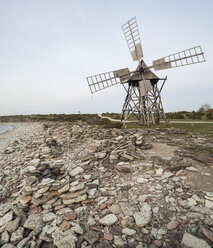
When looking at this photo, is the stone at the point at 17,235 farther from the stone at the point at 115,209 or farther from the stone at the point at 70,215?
the stone at the point at 115,209

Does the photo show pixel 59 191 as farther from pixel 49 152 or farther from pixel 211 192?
pixel 49 152

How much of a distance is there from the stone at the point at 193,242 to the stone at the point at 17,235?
3900 mm

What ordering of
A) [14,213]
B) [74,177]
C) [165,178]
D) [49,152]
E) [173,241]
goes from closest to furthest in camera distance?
[173,241]
[14,213]
[165,178]
[74,177]
[49,152]

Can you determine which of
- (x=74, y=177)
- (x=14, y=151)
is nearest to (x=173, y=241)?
(x=74, y=177)

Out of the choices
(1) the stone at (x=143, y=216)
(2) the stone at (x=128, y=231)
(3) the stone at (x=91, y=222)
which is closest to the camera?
(2) the stone at (x=128, y=231)

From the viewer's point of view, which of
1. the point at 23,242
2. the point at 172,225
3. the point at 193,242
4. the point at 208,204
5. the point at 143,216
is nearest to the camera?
the point at 193,242

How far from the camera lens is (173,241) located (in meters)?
2.91

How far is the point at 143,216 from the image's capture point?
141 inches

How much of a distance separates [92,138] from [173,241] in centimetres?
1036

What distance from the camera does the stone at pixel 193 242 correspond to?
8.67 feet

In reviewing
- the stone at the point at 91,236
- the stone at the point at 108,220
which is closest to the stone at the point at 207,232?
the stone at the point at 108,220

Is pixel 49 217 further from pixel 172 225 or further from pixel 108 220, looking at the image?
pixel 172 225

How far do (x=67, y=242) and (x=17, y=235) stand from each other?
1.49 m

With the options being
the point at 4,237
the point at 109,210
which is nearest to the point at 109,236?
the point at 109,210
